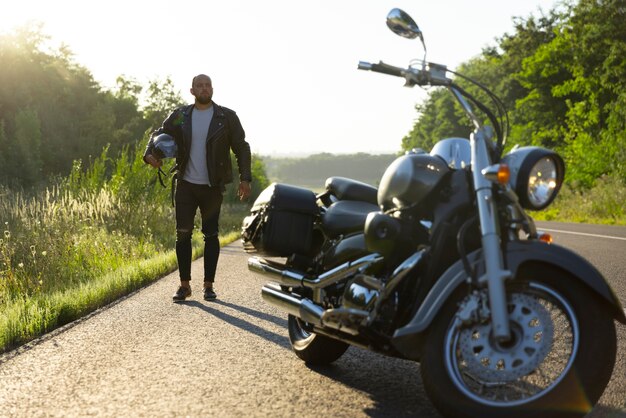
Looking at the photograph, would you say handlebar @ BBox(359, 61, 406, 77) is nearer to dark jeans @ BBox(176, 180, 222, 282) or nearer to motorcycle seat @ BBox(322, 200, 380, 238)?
motorcycle seat @ BBox(322, 200, 380, 238)

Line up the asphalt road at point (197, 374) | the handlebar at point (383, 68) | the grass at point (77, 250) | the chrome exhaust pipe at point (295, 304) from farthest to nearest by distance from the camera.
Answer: the grass at point (77, 250), the chrome exhaust pipe at point (295, 304), the asphalt road at point (197, 374), the handlebar at point (383, 68)

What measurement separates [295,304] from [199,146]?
3789 mm

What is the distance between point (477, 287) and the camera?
3.68 m

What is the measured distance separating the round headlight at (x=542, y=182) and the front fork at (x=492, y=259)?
204 millimetres

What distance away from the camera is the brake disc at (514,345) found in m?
3.65

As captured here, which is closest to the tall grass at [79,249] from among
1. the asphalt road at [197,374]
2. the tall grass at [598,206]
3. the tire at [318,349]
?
the asphalt road at [197,374]

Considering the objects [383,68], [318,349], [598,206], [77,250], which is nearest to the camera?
[383,68]

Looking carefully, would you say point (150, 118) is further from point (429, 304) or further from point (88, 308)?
point (429, 304)

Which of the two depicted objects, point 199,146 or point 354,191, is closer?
point 354,191

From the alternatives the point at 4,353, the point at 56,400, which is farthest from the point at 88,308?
the point at 56,400

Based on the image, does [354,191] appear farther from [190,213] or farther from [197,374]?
[190,213]

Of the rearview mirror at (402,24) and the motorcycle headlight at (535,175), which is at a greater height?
the rearview mirror at (402,24)

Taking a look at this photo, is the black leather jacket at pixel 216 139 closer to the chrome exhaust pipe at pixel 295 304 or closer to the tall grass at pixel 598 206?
the chrome exhaust pipe at pixel 295 304

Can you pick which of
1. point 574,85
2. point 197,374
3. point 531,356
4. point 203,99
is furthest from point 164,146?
point 574,85
